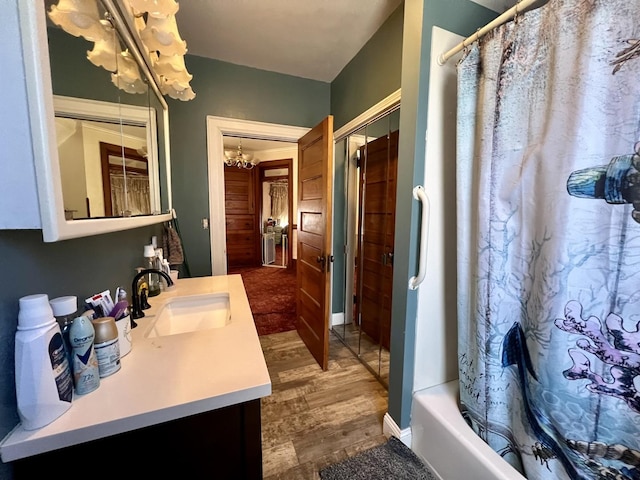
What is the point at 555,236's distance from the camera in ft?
2.77

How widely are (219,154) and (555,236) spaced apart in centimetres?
228

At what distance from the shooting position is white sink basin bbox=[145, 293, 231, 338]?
131cm

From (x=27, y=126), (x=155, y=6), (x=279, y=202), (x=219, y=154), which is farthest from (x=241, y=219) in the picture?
(x=27, y=126)

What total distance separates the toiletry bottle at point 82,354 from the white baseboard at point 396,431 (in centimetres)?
136

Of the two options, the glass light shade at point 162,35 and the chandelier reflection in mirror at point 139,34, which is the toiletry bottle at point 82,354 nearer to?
the chandelier reflection in mirror at point 139,34

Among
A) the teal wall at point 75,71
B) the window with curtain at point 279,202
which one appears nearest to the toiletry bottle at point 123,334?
the teal wall at point 75,71

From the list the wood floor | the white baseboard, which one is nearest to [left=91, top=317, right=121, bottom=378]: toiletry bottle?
the wood floor

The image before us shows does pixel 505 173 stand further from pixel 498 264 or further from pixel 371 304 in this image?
pixel 371 304

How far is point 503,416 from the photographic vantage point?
106 cm

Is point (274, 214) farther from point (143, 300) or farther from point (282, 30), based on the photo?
point (143, 300)

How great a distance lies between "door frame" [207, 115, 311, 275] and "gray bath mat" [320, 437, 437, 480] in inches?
66.5

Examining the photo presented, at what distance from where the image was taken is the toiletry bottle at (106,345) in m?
0.70

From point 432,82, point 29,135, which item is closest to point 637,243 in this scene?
point 432,82

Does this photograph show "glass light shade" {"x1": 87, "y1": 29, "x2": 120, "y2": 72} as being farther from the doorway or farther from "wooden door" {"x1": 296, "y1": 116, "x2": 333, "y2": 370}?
the doorway
